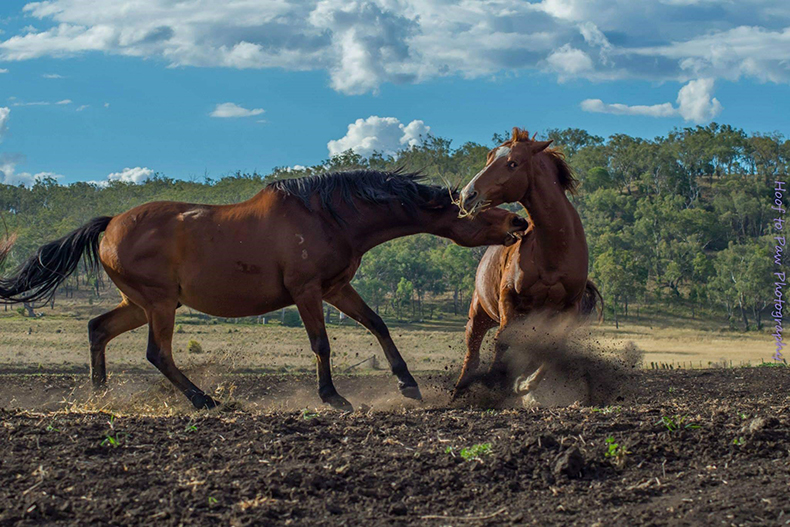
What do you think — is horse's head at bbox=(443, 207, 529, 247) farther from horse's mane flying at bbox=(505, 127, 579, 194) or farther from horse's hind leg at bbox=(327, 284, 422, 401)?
horse's hind leg at bbox=(327, 284, 422, 401)

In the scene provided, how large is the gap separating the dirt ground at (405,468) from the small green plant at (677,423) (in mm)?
15

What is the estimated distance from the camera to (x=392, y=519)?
3.82 meters

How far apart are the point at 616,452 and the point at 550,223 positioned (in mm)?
3081

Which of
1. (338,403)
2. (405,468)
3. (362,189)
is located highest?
(362,189)

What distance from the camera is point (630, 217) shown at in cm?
7925

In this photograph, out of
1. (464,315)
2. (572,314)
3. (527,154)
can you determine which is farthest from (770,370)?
(464,315)

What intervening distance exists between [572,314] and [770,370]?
6346mm

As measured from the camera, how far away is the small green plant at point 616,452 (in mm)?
4574

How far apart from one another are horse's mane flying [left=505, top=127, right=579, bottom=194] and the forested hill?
28.4 m

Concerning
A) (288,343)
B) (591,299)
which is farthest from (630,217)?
(591,299)

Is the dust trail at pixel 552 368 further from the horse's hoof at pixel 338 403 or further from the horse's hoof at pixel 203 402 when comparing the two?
the horse's hoof at pixel 203 402

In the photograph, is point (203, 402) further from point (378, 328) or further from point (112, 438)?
point (112, 438)

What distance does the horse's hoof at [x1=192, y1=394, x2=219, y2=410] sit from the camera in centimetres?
762

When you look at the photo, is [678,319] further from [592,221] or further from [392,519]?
[392,519]
